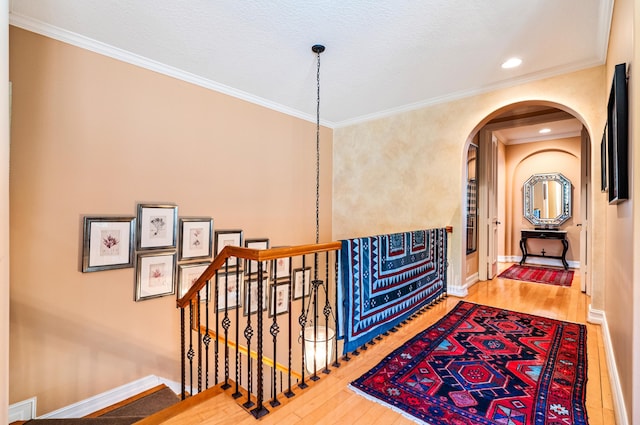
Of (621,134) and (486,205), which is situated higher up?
(621,134)

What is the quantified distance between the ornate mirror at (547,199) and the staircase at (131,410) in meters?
7.42

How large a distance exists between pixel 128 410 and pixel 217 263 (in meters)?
1.80

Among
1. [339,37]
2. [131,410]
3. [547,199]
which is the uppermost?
[339,37]

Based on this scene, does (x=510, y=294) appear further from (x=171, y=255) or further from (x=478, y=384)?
(x=171, y=255)

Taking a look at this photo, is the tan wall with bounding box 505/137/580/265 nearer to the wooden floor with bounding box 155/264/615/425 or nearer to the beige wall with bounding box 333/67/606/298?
the beige wall with bounding box 333/67/606/298

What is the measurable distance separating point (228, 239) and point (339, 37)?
2404 millimetres

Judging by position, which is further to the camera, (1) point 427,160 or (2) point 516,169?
(2) point 516,169

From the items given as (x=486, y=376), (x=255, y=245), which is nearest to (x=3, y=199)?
(x=255, y=245)

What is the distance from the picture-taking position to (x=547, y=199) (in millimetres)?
6512

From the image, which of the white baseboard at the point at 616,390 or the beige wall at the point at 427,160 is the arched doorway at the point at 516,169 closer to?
the beige wall at the point at 427,160

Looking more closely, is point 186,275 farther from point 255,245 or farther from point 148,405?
point 148,405

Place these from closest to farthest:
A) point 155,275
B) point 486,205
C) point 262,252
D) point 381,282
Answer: point 262,252
point 381,282
point 155,275
point 486,205

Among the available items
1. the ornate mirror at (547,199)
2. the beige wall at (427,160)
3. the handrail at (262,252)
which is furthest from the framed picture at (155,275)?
the ornate mirror at (547,199)

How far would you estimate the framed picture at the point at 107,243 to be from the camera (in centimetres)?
256
